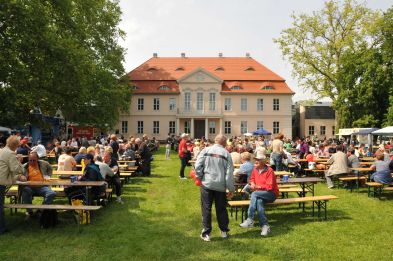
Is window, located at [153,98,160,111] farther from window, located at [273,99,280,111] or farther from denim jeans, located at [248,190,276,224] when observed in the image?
denim jeans, located at [248,190,276,224]

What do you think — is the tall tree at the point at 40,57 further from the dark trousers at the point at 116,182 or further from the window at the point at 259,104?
the window at the point at 259,104

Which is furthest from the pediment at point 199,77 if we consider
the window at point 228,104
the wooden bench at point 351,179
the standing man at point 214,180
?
the standing man at point 214,180

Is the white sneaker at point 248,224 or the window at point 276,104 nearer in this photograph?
the white sneaker at point 248,224

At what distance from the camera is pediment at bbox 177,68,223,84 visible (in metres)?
49.8

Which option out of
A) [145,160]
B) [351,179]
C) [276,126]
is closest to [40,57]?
[145,160]

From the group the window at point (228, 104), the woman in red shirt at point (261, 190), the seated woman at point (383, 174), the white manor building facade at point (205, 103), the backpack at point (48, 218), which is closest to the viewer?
the backpack at point (48, 218)

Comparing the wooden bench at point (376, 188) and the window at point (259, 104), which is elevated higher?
the window at point (259, 104)

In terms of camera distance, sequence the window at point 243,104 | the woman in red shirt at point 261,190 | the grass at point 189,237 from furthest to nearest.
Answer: the window at point 243,104 → the woman in red shirt at point 261,190 → the grass at point 189,237

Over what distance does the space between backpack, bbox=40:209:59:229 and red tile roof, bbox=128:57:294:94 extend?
141 feet

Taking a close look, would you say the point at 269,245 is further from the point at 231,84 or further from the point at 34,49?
the point at 231,84

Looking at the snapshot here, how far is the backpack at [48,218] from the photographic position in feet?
24.9

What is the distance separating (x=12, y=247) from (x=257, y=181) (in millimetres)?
4585

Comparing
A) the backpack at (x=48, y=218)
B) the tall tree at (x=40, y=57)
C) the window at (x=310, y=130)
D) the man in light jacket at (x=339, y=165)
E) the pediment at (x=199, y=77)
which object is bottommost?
the backpack at (x=48, y=218)

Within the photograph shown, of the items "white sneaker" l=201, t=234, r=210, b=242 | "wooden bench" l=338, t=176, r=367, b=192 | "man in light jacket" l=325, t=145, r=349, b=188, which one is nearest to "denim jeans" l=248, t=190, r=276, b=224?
"white sneaker" l=201, t=234, r=210, b=242
